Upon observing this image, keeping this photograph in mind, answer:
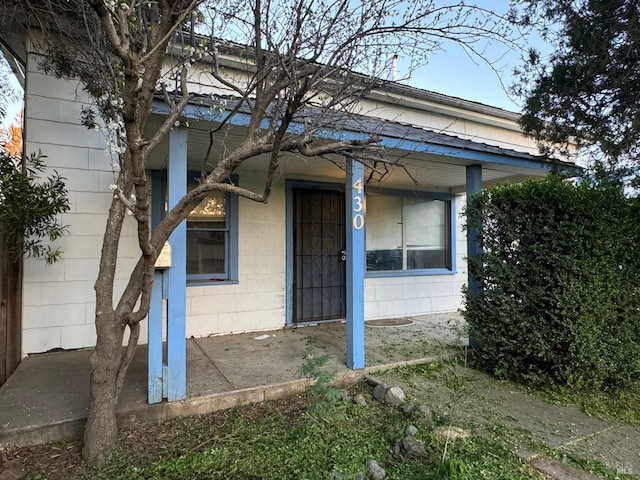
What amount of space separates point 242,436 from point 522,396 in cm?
258

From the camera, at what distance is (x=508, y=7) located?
344 cm

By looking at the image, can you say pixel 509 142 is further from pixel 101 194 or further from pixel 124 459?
pixel 124 459

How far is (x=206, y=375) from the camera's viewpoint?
3449 mm

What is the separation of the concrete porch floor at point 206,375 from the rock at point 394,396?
19.2 inches

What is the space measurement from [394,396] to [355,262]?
4.24 feet

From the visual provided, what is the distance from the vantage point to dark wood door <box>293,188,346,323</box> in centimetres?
569

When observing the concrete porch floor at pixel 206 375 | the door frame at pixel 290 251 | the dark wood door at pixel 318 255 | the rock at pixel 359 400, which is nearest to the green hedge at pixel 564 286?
the concrete porch floor at pixel 206 375

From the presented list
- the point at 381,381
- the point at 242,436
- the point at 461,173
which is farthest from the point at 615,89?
the point at 242,436

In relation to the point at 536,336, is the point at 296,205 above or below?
above

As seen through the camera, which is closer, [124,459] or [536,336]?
[124,459]

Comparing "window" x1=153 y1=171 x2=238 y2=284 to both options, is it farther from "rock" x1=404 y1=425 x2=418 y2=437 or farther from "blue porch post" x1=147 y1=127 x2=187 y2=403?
"rock" x1=404 y1=425 x2=418 y2=437

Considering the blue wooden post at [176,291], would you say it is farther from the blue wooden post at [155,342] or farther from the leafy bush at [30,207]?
the leafy bush at [30,207]

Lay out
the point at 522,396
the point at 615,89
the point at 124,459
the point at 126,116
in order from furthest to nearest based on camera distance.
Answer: the point at 615,89, the point at 522,396, the point at 124,459, the point at 126,116

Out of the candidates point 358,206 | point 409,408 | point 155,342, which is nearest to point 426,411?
point 409,408
